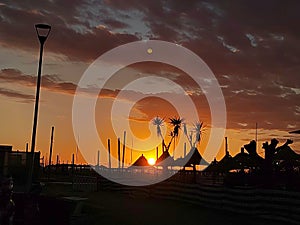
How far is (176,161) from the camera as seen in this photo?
163 ft

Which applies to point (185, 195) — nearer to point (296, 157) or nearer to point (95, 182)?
point (296, 157)

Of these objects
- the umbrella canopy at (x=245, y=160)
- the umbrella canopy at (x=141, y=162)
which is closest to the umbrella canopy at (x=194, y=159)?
the umbrella canopy at (x=245, y=160)

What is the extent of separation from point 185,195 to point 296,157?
21.6 feet

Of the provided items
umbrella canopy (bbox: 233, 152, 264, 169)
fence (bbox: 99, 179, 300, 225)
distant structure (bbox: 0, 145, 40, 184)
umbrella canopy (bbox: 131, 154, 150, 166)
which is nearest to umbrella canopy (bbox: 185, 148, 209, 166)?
umbrella canopy (bbox: 233, 152, 264, 169)

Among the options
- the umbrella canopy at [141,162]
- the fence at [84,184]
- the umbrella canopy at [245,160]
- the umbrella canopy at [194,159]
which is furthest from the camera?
the umbrella canopy at [141,162]

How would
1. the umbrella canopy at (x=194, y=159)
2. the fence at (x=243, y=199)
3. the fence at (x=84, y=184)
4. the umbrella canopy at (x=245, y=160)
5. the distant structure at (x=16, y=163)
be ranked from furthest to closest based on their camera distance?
the fence at (x=84, y=184), the umbrella canopy at (x=194, y=159), the umbrella canopy at (x=245, y=160), the distant structure at (x=16, y=163), the fence at (x=243, y=199)

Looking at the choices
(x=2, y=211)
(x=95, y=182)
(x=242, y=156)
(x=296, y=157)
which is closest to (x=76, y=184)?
(x=95, y=182)

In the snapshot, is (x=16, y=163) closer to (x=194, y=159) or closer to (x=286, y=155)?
(x=286, y=155)

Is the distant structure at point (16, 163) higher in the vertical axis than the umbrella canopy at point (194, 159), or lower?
lower

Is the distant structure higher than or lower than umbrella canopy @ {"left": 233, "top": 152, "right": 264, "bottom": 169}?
lower

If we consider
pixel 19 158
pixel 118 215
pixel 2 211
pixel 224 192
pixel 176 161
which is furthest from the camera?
pixel 176 161

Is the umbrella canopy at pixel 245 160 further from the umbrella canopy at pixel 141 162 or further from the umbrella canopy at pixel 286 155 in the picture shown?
the umbrella canopy at pixel 141 162

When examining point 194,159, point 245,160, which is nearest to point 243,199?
point 245,160

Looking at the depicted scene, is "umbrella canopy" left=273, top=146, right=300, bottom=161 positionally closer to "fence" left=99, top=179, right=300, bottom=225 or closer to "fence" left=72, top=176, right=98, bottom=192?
"fence" left=99, top=179, right=300, bottom=225
